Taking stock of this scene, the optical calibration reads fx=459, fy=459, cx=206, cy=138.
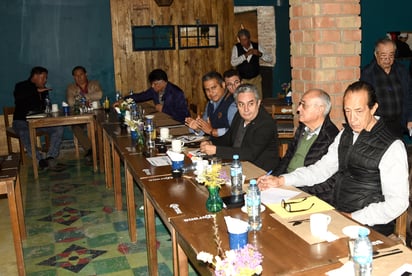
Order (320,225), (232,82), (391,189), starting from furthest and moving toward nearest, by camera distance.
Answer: (232,82), (391,189), (320,225)

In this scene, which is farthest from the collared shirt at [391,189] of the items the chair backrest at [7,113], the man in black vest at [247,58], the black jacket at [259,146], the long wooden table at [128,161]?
the chair backrest at [7,113]

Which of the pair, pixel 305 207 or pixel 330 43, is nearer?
pixel 305 207

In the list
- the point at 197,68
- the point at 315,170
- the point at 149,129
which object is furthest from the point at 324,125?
the point at 197,68

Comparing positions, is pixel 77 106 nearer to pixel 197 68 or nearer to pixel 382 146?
pixel 197 68

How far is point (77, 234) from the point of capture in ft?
Answer: 14.4

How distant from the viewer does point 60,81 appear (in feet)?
25.9

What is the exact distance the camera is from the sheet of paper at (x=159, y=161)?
3559 mm

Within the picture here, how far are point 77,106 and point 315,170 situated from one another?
4.68m

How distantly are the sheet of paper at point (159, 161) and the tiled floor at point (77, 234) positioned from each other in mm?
811

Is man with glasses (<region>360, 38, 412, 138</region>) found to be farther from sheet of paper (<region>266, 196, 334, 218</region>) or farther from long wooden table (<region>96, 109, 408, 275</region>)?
sheet of paper (<region>266, 196, 334, 218</region>)

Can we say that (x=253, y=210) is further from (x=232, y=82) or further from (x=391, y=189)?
(x=232, y=82)

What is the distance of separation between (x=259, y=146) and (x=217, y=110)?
1.24 meters

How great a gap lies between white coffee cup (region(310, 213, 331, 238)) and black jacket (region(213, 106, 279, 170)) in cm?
161

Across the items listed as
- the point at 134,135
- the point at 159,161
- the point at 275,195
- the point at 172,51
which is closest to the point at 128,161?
the point at 159,161
